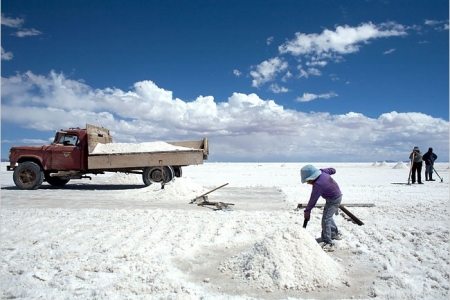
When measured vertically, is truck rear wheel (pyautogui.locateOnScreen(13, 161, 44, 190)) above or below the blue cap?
below

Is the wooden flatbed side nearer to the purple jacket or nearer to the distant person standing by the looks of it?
the purple jacket

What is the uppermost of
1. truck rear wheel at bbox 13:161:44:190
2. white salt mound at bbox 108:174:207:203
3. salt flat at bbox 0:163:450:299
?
truck rear wheel at bbox 13:161:44:190

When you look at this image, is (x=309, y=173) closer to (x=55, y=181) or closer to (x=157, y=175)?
(x=157, y=175)

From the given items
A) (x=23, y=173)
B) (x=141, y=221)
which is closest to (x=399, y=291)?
(x=141, y=221)

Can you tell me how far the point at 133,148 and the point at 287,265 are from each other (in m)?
11.5

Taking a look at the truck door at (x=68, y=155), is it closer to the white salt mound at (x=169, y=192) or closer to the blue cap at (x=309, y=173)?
the white salt mound at (x=169, y=192)

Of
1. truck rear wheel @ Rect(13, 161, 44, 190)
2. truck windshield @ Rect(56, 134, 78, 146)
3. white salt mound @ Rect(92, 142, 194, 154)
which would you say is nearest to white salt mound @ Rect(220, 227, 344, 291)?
white salt mound @ Rect(92, 142, 194, 154)

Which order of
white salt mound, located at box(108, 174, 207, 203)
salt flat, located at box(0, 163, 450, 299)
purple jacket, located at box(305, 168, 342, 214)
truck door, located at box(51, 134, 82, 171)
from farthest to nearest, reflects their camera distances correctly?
truck door, located at box(51, 134, 82, 171) < white salt mound, located at box(108, 174, 207, 203) < purple jacket, located at box(305, 168, 342, 214) < salt flat, located at box(0, 163, 450, 299)

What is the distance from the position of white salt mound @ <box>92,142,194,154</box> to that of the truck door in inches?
30.3

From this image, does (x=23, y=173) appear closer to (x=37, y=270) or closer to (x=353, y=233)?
(x=37, y=270)

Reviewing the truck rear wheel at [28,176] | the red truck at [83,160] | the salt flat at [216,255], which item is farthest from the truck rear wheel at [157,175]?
the salt flat at [216,255]

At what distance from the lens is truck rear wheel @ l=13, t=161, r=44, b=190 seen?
1451 cm

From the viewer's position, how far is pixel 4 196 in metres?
12.5

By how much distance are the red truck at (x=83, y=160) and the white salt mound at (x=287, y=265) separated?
9.17 metres
